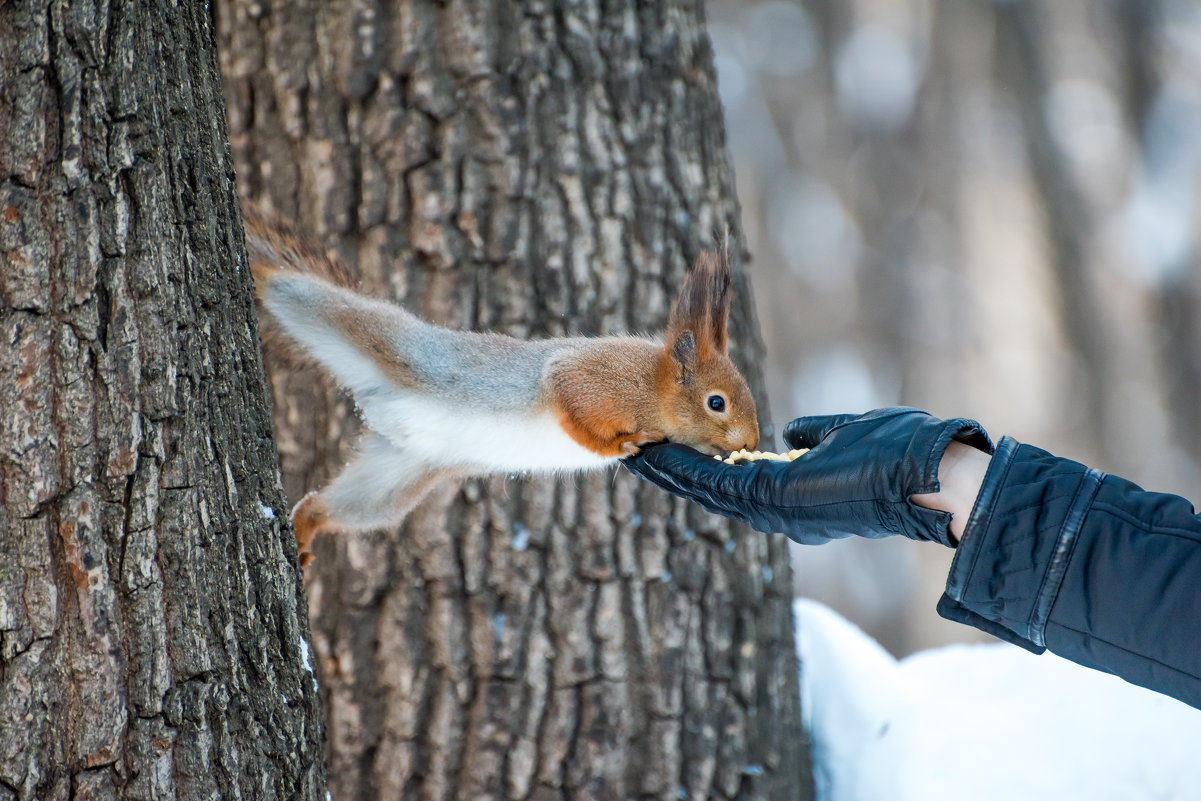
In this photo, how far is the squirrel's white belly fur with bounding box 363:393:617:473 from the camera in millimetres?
2262

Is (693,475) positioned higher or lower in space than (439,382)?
lower

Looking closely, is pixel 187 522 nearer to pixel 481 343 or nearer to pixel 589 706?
pixel 481 343

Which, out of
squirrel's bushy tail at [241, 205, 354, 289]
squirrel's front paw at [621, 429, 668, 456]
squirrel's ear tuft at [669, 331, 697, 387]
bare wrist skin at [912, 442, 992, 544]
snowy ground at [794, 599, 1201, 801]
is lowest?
snowy ground at [794, 599, 1201, 801]

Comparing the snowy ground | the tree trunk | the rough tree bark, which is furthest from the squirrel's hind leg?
the snowy ground

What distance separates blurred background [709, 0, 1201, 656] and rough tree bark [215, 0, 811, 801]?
3875 mm

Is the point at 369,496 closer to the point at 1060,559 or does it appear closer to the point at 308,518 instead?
the point at 308,518

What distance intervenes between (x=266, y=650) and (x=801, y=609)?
2112 millimetres

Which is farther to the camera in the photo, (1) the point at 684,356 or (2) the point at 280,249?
(1) the point at 684,356

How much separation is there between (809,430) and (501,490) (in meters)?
0.87

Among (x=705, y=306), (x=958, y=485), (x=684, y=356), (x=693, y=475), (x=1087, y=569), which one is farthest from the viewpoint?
(x=684, y=356)

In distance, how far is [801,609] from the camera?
10.2 feet

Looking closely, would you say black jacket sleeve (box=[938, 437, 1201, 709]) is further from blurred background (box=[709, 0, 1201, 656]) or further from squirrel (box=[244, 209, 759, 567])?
blurred background (box=[709, 0, 1201, 656])

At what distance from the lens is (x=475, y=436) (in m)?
2.28

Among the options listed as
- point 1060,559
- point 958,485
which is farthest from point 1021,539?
point 958,485
